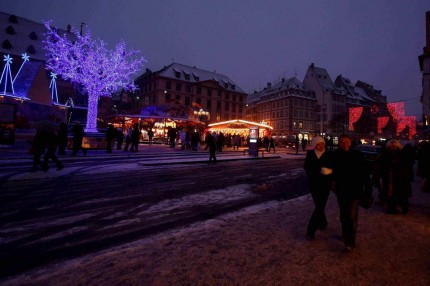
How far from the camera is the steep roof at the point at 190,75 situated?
6136 centimetres

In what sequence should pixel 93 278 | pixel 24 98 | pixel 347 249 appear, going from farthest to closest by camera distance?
pixel 24 98
pixel 347 249
pixel 93 278

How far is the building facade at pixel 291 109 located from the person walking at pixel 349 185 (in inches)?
2529

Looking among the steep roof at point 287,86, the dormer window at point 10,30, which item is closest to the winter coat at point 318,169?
the dormer window at point 10,30

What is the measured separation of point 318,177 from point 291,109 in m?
66.2

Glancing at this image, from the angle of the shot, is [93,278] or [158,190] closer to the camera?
[93,278]

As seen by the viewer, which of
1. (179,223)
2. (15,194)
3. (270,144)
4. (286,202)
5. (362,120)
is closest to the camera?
(179,223)

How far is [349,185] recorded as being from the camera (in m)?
3.89

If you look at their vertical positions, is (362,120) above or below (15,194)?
above

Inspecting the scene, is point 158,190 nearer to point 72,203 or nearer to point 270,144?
point 72,203

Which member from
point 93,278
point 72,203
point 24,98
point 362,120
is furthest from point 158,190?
point 362,120

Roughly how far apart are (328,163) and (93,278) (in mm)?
3519

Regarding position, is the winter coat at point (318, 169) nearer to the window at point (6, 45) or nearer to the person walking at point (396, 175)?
the person walking at point (396, 175)

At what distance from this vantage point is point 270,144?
3066 cm

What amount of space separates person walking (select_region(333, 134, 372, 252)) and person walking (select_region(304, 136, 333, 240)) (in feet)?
0.47
